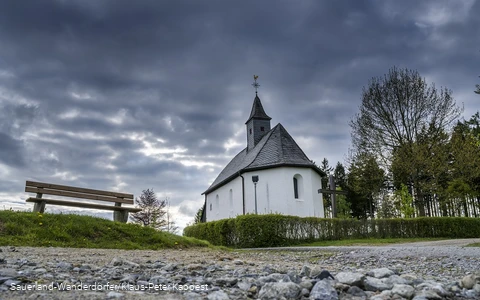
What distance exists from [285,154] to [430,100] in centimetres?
1109

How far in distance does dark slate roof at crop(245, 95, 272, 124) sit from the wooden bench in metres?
19.5

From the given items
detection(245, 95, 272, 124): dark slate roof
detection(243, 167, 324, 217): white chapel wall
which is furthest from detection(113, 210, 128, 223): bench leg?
detection(245, 95, 272, 124): dark slate roof

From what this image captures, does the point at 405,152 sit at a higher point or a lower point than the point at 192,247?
higher

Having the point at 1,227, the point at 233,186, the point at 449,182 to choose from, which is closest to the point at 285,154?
the point at 233,186

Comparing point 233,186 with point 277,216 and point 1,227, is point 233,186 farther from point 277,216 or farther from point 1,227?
point 1,227

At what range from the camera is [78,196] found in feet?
36.4

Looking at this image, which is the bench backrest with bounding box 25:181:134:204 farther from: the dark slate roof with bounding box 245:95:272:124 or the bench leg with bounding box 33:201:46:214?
the dark slate roof with bounding box 245:95:272:124

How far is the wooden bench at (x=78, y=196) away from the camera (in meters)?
10.5

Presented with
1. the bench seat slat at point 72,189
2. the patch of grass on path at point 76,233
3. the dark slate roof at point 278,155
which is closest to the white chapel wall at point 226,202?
the dark slate roof at point 278,155

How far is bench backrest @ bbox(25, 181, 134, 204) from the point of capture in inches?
415

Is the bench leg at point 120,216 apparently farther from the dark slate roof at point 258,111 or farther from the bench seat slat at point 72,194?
the dark slate roof at point 258,111

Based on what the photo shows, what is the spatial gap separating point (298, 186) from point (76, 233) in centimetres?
1666

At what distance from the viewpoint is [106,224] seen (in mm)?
10016

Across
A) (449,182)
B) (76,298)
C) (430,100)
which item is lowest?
(76,298)
